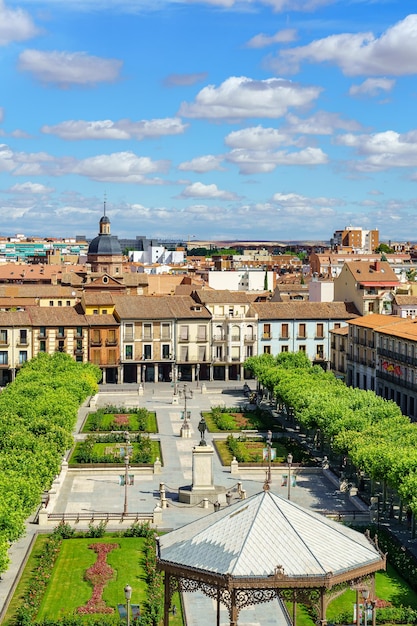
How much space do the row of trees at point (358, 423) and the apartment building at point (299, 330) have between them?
26227mm

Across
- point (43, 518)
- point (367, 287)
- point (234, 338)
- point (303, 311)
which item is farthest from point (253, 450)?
point (367, 287)

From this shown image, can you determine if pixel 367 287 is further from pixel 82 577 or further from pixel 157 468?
pixel 82 577

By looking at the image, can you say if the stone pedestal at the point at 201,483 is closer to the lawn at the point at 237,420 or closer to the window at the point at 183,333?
the lawn at the point at 237,420

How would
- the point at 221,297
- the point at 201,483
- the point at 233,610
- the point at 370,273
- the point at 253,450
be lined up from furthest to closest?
the point at 370,273 → the point at 221,297 → the point at 253,450 → the point at 201,483 → the point at 233,610

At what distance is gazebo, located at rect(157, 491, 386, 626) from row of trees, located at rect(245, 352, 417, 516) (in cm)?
1622

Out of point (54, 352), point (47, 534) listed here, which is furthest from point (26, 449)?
point (54, 352)

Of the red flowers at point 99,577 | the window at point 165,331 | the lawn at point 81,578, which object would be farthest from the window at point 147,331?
the red flowers at point 99,577

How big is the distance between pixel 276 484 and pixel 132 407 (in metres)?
33.4

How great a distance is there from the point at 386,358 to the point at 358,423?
32297 millimetres

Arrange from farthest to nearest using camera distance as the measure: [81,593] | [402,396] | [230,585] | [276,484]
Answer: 1. [402,396]
2. [276,484]
3. [81,593]
4. [230,585]

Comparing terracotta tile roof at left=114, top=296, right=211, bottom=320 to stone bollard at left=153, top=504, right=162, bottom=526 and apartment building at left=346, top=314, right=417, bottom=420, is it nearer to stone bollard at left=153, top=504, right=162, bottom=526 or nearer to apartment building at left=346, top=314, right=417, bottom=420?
apartment building at left=346, top=314, right=417, bottom=420

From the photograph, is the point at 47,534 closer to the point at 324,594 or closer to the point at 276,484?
the point at 276,484

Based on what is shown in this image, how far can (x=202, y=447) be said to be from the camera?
5541cm

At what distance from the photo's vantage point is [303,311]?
11669 cm
